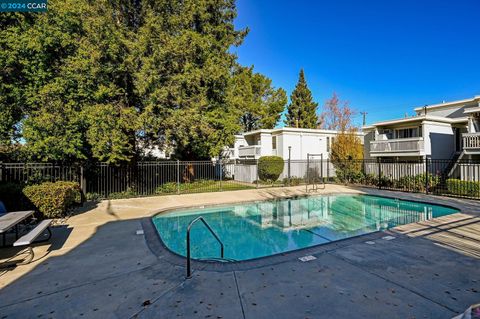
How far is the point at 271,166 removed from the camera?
1886cm

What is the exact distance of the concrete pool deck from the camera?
3.05m

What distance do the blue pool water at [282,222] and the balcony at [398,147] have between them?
585cm

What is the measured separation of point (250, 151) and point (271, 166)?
143 inches

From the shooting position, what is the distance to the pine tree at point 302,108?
33531 mm

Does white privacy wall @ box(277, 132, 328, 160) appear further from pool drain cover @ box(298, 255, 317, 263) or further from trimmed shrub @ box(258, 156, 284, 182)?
pool drain cover @ box(298, 255, 317, 263)

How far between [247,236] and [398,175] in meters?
14.3

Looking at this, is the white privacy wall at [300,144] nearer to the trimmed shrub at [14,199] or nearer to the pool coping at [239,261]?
the pool coping at [239,261]

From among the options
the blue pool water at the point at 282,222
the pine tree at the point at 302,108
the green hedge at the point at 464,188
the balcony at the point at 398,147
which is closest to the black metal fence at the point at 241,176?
the green hedge at the point at 464,188

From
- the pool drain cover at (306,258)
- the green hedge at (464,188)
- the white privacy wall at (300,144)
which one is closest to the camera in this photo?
the pool drain cover at (306,258)

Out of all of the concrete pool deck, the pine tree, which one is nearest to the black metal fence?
the concrete pool deck

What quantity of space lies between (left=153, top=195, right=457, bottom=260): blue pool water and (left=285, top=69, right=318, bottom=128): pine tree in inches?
860

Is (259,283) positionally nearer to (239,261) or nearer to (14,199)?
(239,261)

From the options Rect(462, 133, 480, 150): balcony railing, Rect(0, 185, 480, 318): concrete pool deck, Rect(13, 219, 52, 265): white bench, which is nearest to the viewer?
Rect(0, 185, 480, 318): concrete pool deck

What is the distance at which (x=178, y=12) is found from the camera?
45.0 ft
